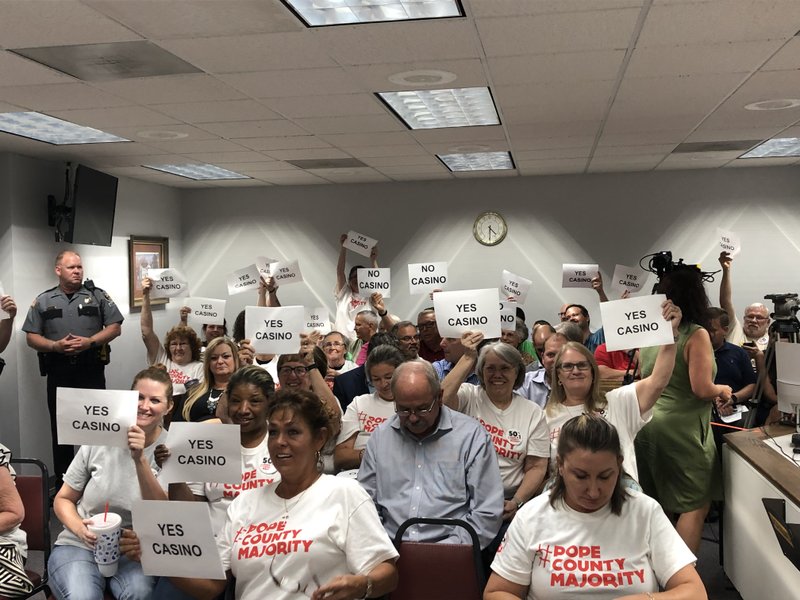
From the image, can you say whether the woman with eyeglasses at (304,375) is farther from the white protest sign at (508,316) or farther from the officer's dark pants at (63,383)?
the officer's dark pants at (63,383)

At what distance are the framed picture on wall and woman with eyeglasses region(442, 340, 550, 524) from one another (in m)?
5.34

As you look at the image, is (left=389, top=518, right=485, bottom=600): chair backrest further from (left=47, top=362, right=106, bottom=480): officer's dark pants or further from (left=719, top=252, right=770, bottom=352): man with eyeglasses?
(left=719, top=252, right=770, bottom=352): man with eyeglasses

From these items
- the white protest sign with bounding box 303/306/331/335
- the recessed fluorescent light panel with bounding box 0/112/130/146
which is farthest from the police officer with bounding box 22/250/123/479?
the white protest sign with bounding box 303/306/331/335

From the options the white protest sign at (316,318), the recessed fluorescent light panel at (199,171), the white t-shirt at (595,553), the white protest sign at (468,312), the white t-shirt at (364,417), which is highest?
the recessed fluorescent light panel at (199,171)

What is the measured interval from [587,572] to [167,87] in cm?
325

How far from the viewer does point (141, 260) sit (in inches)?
316

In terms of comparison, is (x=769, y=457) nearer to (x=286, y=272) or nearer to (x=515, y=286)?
(x=515, y=286)

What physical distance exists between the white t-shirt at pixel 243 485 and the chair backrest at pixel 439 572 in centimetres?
60

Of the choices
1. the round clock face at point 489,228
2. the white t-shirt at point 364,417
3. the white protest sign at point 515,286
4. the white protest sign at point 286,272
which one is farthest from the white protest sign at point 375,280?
the round clock face at point 489,228

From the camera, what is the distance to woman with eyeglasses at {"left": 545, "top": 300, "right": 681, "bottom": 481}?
305cm

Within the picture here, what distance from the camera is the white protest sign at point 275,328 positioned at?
402 centimetres

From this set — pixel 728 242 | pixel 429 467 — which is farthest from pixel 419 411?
pixel 728 242

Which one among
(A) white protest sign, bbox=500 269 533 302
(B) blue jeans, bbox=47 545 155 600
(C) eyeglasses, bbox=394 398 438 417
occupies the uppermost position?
(A) white protest sign, bbox=500 269 533 302

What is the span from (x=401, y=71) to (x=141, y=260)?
16.9ft
